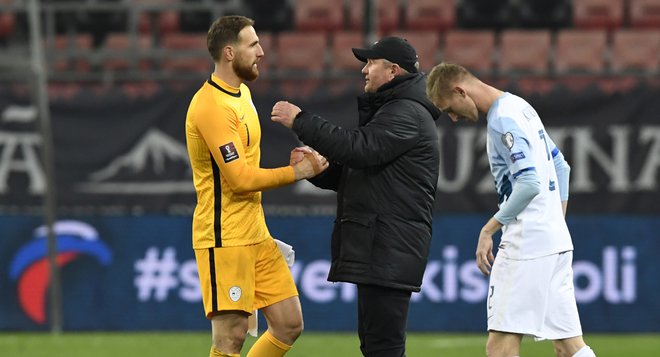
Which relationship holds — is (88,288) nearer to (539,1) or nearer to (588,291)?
(588,291)

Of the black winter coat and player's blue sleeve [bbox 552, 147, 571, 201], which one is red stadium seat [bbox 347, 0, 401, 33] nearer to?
player's blue sleeve [bbox 552, 147, 571, 201]

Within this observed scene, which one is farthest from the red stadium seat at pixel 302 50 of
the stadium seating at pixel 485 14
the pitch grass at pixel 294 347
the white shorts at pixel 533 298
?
the white shorts at pixel 533 298

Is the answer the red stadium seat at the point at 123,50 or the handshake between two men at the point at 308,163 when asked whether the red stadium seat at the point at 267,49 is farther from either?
the handshake between two men at the point at 308,163

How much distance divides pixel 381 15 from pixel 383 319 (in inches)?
461

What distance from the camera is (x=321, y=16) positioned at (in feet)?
57.3

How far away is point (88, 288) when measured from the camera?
11797 mm

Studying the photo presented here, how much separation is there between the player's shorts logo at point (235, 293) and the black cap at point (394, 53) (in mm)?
1373

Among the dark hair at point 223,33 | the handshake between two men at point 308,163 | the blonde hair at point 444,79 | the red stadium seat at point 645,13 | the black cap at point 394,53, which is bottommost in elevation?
the handshake between two men at point 308,163

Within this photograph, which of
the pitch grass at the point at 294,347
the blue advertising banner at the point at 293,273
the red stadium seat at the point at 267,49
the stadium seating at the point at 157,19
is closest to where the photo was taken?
the pitch grass at the point at 294,347

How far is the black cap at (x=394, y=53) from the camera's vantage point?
6145 mm

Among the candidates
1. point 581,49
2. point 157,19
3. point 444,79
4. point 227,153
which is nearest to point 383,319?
point 227,153

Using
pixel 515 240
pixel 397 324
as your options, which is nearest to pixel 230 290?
pixel 397 324

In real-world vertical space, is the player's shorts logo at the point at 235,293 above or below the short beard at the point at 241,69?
below

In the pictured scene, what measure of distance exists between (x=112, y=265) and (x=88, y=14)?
6726 mm
